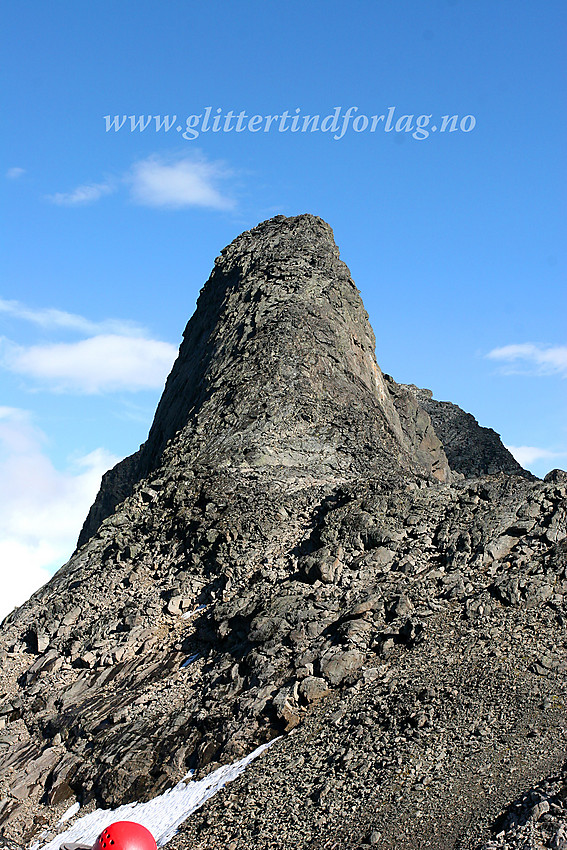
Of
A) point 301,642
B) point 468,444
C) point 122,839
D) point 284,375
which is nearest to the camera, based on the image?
point 122,839

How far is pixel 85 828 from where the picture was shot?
76.5 ft

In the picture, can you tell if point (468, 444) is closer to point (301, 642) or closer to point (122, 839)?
point (301, 642)

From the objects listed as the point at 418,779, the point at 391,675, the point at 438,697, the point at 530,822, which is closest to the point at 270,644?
the point at 391,675

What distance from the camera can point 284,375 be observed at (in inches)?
1639

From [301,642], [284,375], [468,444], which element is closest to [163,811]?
[301,642]

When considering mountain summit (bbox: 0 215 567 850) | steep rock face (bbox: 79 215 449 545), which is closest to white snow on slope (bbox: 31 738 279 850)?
mountain summit (bbox: 0 215 567 850)

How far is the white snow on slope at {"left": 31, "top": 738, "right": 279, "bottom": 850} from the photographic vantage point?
853 inches

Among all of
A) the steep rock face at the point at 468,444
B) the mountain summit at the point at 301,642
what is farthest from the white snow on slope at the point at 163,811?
the steep rock face at the point at 468,444

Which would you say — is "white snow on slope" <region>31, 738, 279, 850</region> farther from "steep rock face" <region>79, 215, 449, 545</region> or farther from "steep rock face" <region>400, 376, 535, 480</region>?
"steep rock face" <region>400, 376, 535, 480</region>

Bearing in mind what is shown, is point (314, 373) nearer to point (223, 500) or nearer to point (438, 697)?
point (223, 500)

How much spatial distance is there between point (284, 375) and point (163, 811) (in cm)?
2321

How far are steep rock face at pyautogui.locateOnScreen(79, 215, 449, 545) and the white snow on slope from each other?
16.0 metres

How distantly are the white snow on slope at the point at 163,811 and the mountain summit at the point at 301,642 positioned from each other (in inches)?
16.5

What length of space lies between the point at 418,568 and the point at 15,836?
14382 mm
